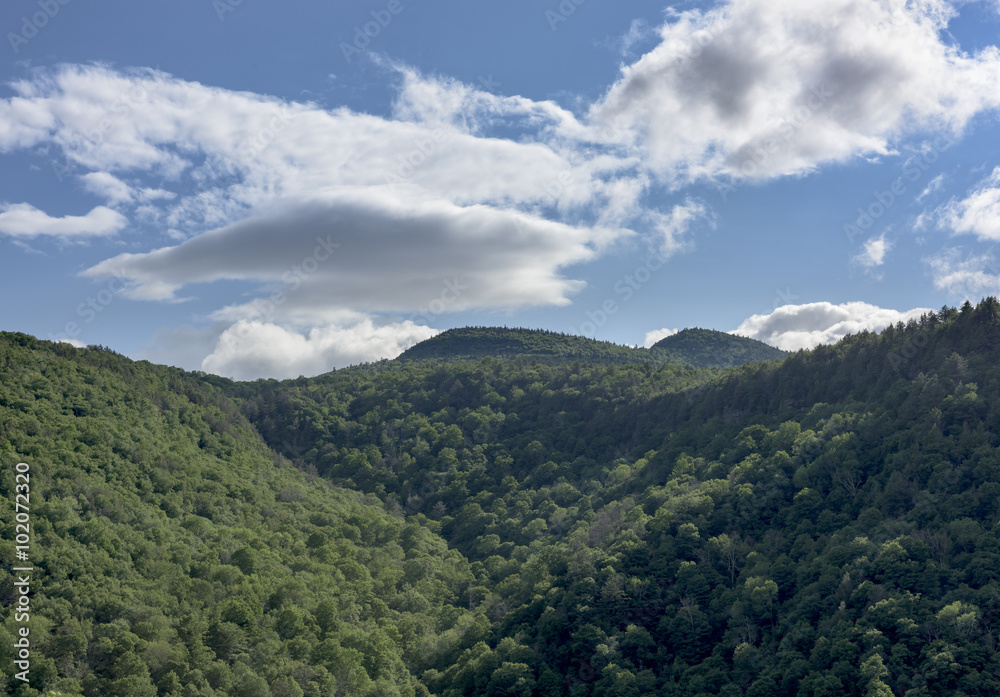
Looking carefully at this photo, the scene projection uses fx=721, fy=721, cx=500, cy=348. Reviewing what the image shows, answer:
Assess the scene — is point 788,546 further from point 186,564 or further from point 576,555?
point 186,564

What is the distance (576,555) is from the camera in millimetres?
126688

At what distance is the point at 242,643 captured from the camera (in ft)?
339

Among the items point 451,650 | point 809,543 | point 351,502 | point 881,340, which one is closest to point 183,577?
point 451,650

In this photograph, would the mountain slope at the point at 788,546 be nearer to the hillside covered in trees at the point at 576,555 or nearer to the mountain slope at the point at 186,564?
the hillside covered in trees at the point at 576,555

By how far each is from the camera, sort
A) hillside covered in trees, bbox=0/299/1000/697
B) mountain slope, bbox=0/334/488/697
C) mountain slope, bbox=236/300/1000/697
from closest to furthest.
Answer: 1. mountain slope, bbox=236/300/1000/697
2. hillside covered in trees, bbox=0/299/1000/697
3. mountain slope, bbox=0/334/488/697

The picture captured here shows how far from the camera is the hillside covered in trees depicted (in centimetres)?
9156

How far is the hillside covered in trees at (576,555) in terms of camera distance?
9156 centimetres

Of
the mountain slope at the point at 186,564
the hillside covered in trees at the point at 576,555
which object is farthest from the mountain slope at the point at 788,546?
the mountain slope at the point at 186,564

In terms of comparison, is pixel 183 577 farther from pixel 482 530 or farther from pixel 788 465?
pixel 788 465

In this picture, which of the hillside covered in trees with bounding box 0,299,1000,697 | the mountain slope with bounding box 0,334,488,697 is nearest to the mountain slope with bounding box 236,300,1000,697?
the hillside covered in trees with bounding box 0,299,1000,697

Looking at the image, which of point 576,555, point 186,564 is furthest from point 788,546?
Answer: point 186,564

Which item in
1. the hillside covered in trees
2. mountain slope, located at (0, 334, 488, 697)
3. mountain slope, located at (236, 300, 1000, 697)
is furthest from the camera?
mountain slope, located at (0, 334, 488, 697)

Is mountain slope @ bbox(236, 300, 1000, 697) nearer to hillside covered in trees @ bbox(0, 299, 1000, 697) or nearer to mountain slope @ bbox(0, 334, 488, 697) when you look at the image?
hillside covered in trees @ bbox(0, 299, 1000, 697)

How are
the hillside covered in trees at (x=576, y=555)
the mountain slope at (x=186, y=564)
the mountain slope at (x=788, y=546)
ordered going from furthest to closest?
1. the mountain slope at (x=186, y=564)
2. the hillside covered in trees at (x=576, y=555)
3. the mountain slope at (x=788, y=546)
